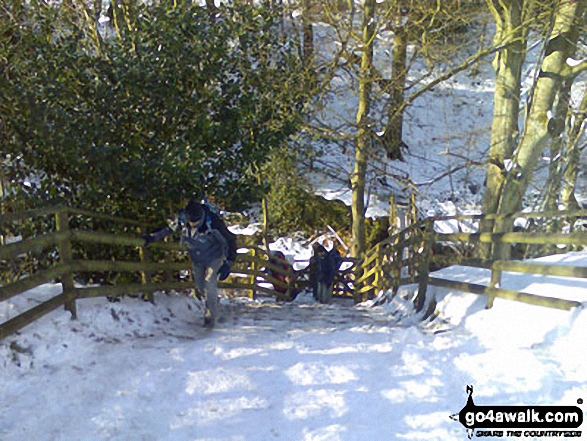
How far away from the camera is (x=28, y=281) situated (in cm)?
460

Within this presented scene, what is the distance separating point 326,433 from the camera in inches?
132

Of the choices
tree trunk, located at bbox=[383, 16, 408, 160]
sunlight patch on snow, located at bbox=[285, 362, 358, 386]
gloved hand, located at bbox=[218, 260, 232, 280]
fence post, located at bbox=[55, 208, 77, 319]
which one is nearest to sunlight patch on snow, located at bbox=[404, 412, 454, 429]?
sunlight patch on snow, located at bbox=[285, 362, 358, 386]

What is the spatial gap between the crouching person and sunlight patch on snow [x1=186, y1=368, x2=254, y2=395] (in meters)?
2.23

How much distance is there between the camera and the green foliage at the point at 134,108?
260 inches

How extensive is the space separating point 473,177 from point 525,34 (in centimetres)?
1554

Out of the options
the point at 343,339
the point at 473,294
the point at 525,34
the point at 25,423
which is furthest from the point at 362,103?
the point at 25,423

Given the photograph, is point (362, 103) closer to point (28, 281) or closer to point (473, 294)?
point (473, 294)

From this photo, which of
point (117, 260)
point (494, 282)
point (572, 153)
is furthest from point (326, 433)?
point (572, 153)

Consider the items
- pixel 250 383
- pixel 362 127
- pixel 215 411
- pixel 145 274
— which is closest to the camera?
pixel 215 411

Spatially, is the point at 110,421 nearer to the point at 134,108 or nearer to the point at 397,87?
the point at 134,108

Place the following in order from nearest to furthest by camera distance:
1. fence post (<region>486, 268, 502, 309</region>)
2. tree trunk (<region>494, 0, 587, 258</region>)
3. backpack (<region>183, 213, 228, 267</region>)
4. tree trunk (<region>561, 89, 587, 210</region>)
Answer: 1. fence post (<region>486, 268, 502, 309</region>)
2. backpack (<region>183, 213, 228, 267</region>)
3. tree trunk (<region>494, 0, 587, 258</region>)
4. tree trunk (<region>561, 89, 587, 210</region>)

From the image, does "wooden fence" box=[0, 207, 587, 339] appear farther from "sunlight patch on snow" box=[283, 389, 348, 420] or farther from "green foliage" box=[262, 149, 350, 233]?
"green foliage" box=[262, 149, 350, 233]

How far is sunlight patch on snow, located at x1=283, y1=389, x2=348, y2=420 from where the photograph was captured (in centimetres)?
363

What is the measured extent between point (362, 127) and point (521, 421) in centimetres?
1181
